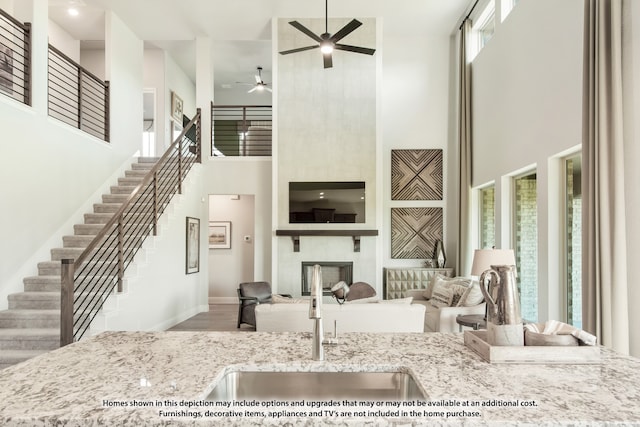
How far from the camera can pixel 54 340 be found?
4.53 metres

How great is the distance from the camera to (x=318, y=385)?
154 cm

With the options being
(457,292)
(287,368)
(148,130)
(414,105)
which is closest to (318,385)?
(287,368)

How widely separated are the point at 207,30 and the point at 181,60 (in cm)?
215

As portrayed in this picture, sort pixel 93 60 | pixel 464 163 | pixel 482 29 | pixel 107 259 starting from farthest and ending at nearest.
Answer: pixel 93 60, pixel 464 163, pixel 482 29, pixel 107 259

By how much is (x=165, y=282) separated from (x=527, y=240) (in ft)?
15.9

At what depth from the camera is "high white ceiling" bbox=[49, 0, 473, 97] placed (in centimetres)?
707

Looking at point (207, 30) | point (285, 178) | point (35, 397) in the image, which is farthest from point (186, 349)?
point (207, 30)

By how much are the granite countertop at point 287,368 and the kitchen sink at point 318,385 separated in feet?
0.10

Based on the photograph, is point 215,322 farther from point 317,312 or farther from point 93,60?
point 317,312

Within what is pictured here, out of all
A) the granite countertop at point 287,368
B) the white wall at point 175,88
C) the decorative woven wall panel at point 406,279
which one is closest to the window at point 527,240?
the decorative woven wall panel at point 406,279

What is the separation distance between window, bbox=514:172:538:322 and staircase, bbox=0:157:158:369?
16.8 ft

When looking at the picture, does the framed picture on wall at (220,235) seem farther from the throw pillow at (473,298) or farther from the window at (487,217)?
the throw pillow at (473,298)

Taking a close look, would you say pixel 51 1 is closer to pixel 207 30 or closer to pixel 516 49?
pixel 207 30

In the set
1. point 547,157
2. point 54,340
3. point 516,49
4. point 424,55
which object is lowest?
point 54,340
